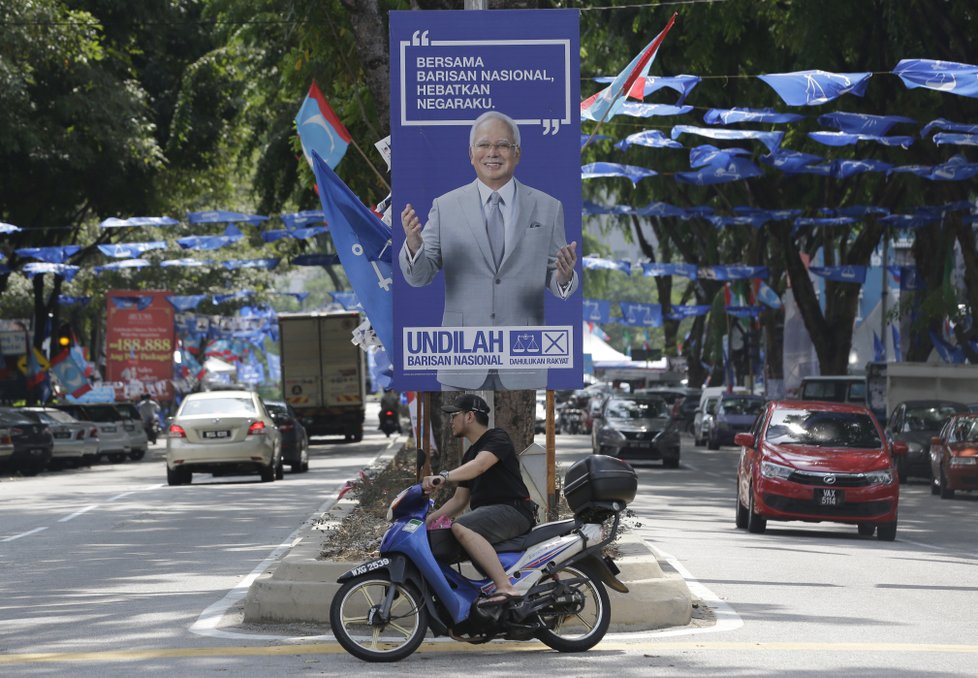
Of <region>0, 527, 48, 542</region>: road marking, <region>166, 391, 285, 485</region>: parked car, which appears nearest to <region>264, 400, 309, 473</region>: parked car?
<region>166, 391, 285, 485</region>: parked car

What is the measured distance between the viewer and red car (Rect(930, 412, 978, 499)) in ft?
95.5

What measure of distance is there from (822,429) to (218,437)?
12.2 m

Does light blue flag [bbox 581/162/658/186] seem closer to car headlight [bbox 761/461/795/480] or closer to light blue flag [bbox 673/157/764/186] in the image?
light blue flag [bbox 673/157/764/186]

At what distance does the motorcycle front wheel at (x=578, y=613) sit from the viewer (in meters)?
10.6

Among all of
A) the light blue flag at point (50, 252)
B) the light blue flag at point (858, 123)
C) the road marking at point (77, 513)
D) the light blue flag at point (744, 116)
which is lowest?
the road marking at point (77, 513)

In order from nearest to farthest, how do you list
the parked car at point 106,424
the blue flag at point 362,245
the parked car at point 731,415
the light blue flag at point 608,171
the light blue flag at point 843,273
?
the blue flag at point 362,245, the light blue flag at point 608,171, the light blue flag at point 843,273, the parked car at point 106,424, the parked car at point 731,415

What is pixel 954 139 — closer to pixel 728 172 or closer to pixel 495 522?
pixel 728 172

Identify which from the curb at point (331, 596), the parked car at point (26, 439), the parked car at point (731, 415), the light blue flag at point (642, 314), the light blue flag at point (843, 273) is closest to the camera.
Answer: the curb at point (331, 596)

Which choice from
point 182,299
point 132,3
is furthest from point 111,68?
point 182,299

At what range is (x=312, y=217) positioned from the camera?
3400 cm

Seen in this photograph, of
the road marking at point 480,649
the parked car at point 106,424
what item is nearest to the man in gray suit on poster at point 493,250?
the road marking at point 480,649

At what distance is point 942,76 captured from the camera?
2053 cm

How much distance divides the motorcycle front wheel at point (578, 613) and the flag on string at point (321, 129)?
10934 millimetres

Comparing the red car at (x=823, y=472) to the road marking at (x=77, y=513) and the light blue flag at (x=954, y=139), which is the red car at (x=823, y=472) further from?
the road marking at (x=77, y=513)
